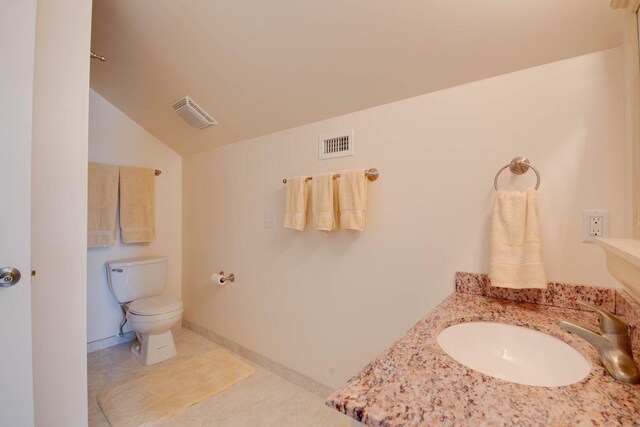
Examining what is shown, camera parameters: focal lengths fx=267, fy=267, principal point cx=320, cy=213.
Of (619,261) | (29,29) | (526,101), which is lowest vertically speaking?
(619,261)

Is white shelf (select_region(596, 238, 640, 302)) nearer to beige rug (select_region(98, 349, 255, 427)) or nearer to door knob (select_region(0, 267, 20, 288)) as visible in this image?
door knob (select_region(0, 267, 20, 288))

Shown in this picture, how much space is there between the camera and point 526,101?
3.51 ft

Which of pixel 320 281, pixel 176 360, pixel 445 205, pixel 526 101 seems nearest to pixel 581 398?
pixel 445 205

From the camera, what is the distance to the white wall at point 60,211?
992 millimetres

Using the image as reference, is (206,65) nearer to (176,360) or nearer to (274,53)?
(274,53)

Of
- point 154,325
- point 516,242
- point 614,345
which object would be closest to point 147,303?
point 154,325

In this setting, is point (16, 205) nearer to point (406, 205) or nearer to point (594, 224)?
point (406, 205)

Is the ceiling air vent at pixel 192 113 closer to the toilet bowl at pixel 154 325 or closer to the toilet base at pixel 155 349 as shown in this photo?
the toilet bowl at pixel 154 325

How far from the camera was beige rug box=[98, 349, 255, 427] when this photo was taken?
149 centimetres

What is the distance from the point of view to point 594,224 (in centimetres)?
96

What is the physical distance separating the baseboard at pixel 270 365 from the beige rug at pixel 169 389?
0.24 ft

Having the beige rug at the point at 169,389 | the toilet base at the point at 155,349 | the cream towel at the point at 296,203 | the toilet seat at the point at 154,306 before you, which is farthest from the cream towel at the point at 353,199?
the toilet base at the point at 155,349

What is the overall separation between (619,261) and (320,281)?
4.19 ft

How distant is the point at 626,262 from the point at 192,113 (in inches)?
90.3
